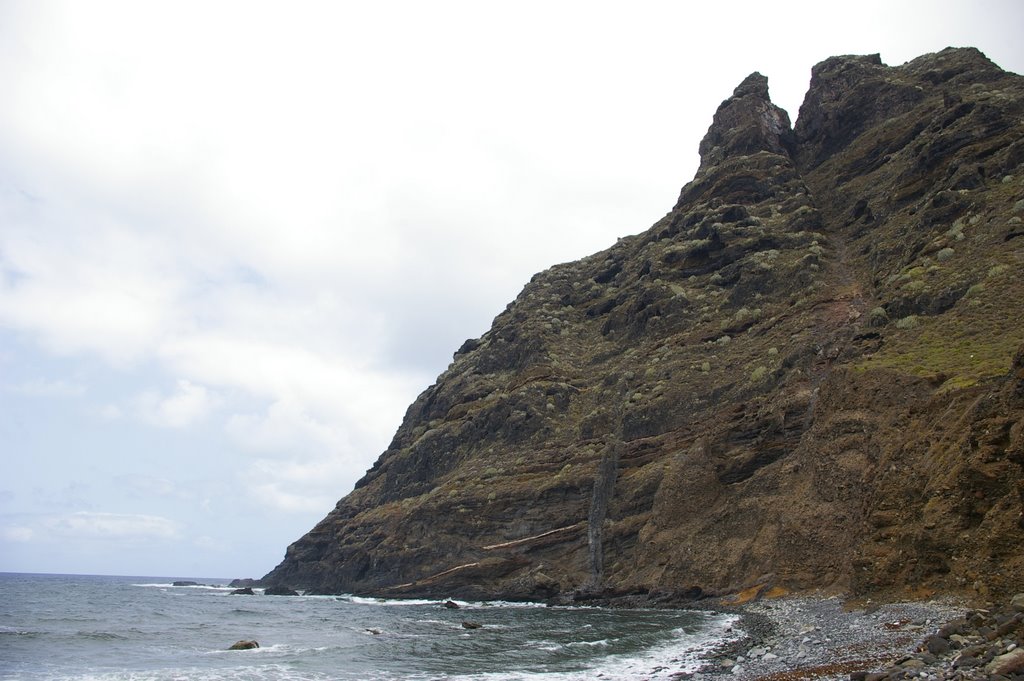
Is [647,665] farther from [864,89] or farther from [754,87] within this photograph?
[754,87]

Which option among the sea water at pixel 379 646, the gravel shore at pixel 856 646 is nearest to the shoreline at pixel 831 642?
the gravel shore at pixel 856 646

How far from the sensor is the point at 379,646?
103 ft

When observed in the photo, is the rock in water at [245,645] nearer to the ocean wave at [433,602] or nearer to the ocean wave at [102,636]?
the ocean wave at [102,636]

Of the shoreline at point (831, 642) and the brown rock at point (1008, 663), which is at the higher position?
the brown rock at point (1008, 663)

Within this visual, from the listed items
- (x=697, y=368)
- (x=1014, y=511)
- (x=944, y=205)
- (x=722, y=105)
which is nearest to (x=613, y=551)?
(x=697, y=368)

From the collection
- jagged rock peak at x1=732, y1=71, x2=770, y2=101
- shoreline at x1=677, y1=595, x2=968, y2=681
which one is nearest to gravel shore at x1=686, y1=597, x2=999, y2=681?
shoreline at x1=677, y1=595, x2=968, y2=681

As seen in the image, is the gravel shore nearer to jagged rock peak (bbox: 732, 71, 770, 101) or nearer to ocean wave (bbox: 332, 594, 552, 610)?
ocean wave (bbox: 332, 594, 552, 610)

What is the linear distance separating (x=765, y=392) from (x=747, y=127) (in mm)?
57185

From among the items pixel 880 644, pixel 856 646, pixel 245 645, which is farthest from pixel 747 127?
pixel 245 645

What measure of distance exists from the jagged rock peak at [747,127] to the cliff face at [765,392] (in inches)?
15.1

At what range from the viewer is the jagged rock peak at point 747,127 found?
91500 millimetres

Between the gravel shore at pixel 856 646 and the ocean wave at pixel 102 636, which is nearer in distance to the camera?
the gravel shore at pixel 856 646

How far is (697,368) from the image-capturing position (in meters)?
58.0

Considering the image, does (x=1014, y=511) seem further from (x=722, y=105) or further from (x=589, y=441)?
(x=722, y=105)
